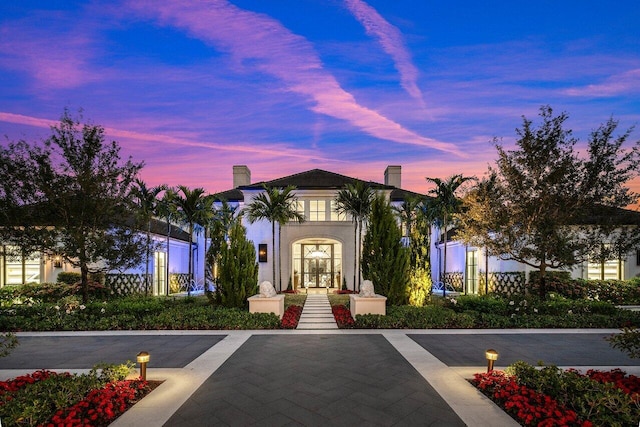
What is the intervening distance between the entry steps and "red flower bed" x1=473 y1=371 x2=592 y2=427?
6751 millimetres

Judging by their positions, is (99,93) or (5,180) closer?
(5,180)

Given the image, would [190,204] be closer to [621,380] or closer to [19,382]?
[19,382]

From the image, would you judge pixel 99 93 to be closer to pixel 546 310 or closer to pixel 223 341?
pixel 223 341

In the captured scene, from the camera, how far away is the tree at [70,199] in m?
12.0

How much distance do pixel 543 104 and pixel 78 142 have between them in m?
17.6

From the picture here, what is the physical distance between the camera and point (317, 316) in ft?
45.3

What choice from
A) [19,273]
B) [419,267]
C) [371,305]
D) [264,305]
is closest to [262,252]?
[264,305]

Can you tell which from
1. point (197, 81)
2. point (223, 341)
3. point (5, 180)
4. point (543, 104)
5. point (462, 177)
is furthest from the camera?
point (462, 177)

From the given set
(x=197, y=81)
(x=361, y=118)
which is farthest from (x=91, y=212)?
(x=361, y=118)

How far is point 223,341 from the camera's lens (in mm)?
9859

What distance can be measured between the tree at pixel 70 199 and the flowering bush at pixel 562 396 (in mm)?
12959

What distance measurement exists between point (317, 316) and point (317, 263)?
12.3 metres

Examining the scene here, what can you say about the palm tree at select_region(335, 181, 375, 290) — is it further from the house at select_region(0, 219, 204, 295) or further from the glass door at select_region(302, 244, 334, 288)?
the house at select_region(0, 219, 204, 295)

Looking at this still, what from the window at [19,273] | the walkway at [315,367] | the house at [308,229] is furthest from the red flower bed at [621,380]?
the window at [19,273]
